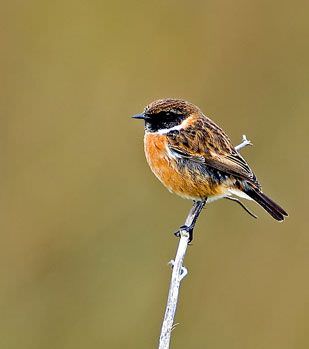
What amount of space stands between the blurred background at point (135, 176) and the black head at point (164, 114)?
1.17 metres

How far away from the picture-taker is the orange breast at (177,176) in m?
5.62

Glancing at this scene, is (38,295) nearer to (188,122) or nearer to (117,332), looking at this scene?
(117,332)

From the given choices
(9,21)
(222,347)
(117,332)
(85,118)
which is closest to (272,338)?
(222,347)

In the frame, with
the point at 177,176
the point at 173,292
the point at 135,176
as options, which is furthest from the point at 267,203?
the point at 173,292

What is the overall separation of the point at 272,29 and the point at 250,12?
0.26 m

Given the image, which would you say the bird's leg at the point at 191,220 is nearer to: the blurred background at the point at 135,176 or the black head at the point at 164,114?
the black head at the point at 164,114

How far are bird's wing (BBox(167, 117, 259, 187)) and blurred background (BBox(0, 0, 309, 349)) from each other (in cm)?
108

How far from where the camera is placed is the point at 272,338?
22.0 feet

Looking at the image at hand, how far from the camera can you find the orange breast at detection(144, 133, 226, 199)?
562 centimetres

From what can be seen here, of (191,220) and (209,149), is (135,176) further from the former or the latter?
(191,220)

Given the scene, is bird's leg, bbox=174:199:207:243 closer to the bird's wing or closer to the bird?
the bird

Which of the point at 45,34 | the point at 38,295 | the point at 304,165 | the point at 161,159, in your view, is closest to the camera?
the point at 161,159

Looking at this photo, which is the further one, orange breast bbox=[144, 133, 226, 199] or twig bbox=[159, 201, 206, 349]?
orange breast bbox=[144, 133, 226, 199]

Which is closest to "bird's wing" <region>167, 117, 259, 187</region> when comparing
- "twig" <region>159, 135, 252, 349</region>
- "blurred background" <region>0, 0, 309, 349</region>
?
"twig" <region>159, 135, 252, 349</region>
